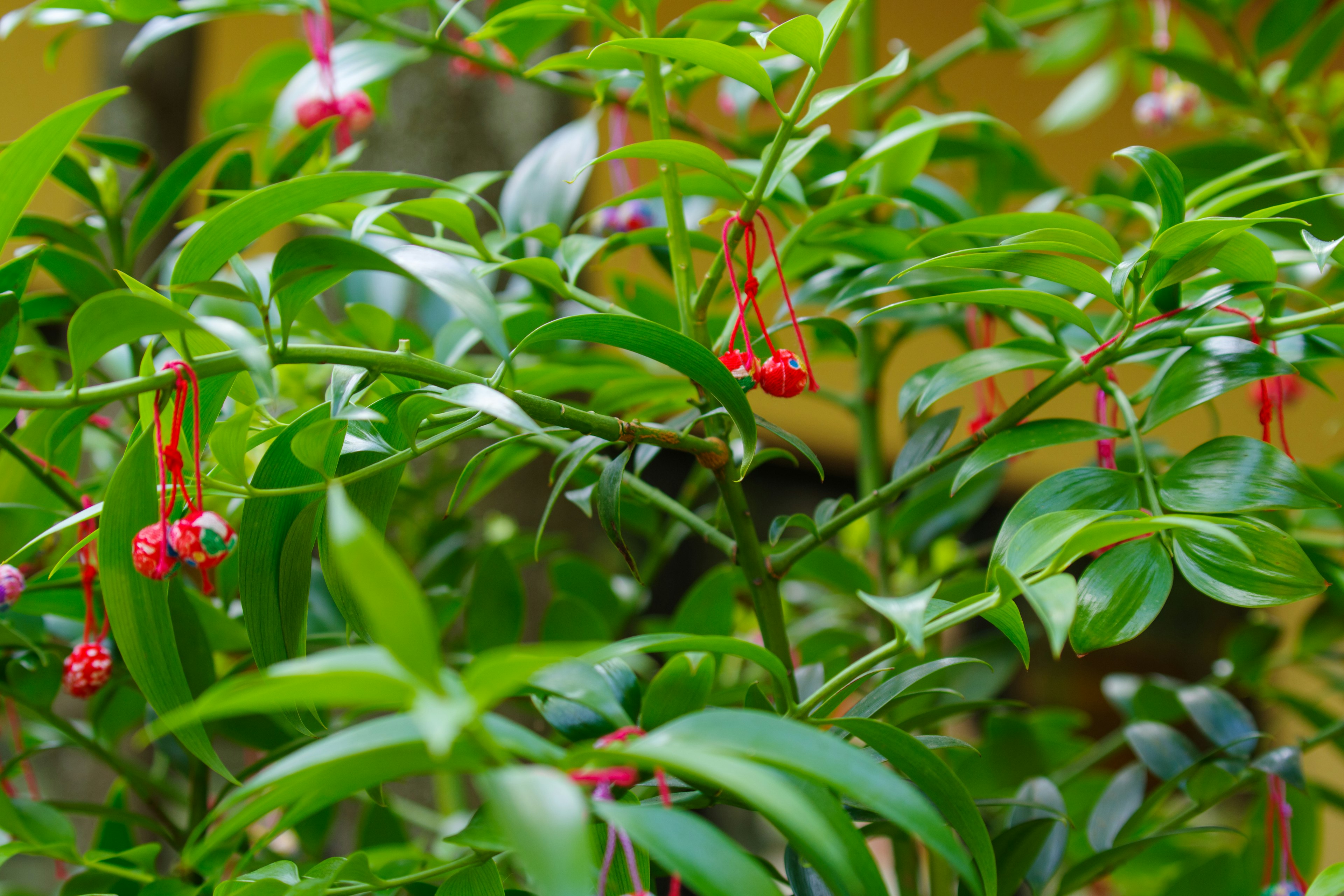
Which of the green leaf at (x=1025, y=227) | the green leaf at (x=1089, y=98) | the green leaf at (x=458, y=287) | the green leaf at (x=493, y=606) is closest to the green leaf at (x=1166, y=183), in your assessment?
the green leaf at (x=1025, y=227)

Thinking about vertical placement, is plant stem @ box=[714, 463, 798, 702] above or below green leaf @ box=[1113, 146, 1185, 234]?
below

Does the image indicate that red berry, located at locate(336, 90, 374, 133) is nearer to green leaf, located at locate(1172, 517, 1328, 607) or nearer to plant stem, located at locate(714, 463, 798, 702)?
plant stem, located at locate(714, 463, 798, 702)

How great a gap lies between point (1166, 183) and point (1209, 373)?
0.22 feet

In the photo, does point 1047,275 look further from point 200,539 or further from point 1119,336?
point 200,539

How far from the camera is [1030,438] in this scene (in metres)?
0.36

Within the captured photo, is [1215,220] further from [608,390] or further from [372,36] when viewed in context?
[372,36]

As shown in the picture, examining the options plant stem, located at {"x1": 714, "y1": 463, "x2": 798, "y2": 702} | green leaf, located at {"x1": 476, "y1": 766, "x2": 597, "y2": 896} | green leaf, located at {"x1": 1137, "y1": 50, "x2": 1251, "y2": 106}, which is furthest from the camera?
green leaf, located at {"x1": 1137, "y1": 50, "x2": 1251, "y2": 106}

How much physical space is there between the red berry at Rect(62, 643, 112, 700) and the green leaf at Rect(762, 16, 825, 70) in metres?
0.33

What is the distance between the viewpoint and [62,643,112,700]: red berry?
0.38 meters

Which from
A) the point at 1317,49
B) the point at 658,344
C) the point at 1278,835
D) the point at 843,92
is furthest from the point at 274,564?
the point at 1317,49

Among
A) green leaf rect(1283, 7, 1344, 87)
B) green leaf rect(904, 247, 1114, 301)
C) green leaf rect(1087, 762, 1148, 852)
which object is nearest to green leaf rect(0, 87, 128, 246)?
green leaf rect(904, 247, 1114, 301)

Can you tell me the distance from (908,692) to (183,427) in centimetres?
26

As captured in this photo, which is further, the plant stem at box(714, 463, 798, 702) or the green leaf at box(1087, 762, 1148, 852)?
the green leaf at box(1087, 762, 1148, 852)

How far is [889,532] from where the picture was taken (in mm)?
639
